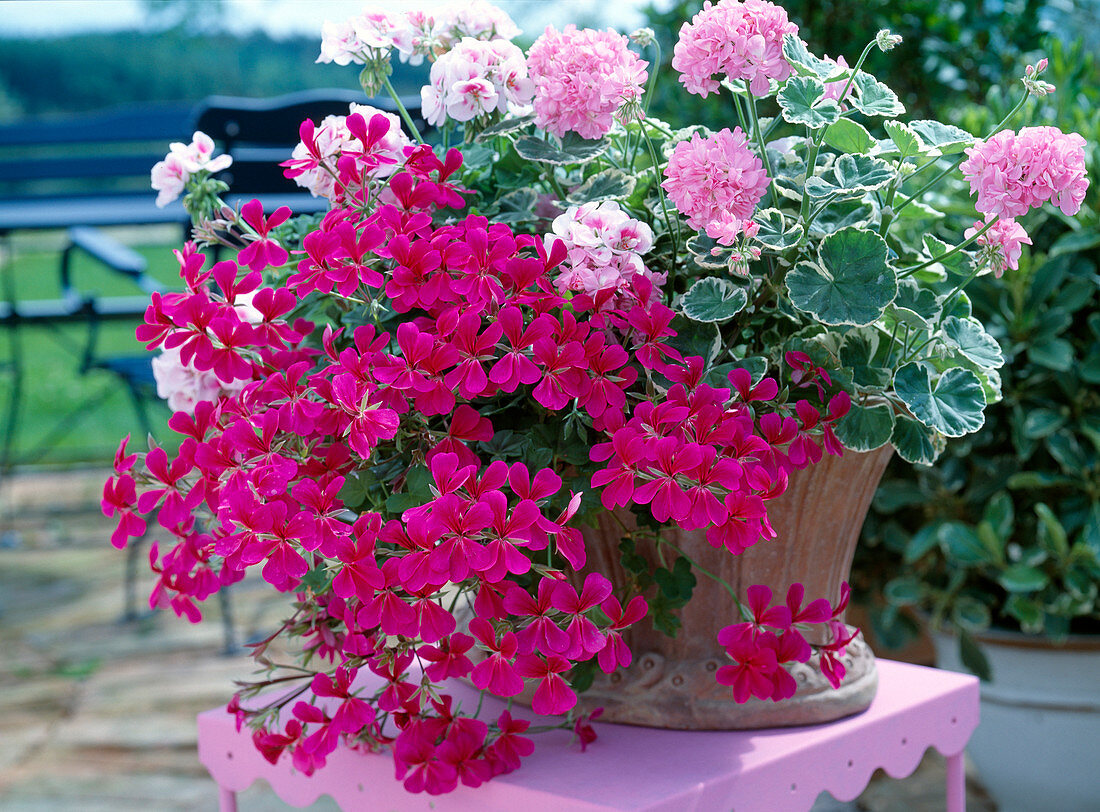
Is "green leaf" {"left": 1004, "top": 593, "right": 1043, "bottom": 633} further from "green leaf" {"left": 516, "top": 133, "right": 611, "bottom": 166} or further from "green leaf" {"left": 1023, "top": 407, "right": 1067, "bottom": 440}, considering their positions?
"green leaf" {"left": 516, "top": 133, "right": 611, "bottom": 166}

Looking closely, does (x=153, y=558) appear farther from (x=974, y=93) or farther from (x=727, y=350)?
(x=974, y=93)

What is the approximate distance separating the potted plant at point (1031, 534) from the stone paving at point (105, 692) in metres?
0.20

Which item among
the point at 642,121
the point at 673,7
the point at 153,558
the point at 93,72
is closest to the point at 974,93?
the point at 673,7

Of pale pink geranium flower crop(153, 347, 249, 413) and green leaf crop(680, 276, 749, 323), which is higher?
green leaf crop(680, 276, 749, 323)

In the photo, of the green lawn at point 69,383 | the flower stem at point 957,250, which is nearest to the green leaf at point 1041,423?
the flower stem at point 957,250

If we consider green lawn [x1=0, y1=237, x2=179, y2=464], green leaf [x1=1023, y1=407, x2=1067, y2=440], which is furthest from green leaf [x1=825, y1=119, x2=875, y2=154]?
green lawn [x1=0, y1=237, x2=179, y2=464]

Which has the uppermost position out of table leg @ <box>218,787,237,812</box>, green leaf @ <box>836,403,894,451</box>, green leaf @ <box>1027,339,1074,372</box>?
green leaf @ <box>836,403,894,451</box>

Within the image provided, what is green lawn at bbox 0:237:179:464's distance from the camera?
510cm

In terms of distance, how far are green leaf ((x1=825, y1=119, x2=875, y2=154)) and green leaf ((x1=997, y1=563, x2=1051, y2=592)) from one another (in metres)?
0.97

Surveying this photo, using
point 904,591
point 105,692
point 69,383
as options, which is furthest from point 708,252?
point 69,383

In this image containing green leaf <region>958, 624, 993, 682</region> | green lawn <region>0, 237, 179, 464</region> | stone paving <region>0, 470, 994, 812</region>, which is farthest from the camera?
green lawn <region>0, 237, 179, 464</region>

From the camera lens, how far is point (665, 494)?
641mm

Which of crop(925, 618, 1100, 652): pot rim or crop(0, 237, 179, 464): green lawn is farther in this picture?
crop(0, 237, 179, 464): green lawn

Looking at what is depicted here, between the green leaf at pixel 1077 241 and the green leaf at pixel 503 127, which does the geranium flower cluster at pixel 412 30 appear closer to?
the green leaf at pixel 503 127
